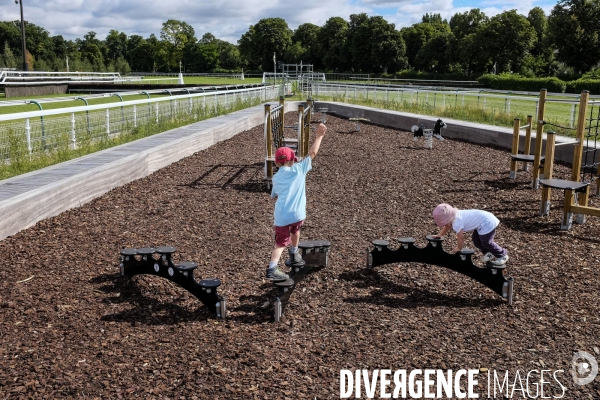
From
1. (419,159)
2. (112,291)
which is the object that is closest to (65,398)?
(112,291)

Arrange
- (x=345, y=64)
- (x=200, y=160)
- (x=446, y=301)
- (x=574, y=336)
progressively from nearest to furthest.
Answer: (x=574, y=336) → (x=446, y=301) → (x=200, y=160) → (x=345, y=64)

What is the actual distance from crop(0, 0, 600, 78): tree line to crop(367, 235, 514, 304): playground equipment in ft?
184

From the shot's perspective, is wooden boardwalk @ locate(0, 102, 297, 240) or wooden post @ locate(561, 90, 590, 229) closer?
wooden boardwalk @ locate(0, 102, 297, 240)

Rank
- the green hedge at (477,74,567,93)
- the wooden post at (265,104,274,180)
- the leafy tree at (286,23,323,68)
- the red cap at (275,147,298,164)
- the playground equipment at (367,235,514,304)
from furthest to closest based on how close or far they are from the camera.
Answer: the leafy tree at (286,23,323,68) → the green hedge at (477,74,567,93) → the wooden post at (265,104,274,180) → the red cap at (275,147,298,164) → the playground equipment at (367,235,514,304)

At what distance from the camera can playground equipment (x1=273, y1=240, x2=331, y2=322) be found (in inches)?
190

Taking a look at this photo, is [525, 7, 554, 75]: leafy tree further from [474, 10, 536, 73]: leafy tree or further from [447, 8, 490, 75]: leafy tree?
[447, 8, 490, 75]: leafy tree

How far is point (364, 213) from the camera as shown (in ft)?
26.8

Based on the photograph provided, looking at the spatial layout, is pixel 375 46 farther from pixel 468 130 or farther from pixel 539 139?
pixel 539 139

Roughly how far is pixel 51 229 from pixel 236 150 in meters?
7.35

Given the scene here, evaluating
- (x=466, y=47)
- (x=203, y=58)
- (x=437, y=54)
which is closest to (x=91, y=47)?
(x=203, y=58)

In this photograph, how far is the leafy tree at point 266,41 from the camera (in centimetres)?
11988

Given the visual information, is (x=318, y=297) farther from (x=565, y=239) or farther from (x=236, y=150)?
(x=236, y=150)

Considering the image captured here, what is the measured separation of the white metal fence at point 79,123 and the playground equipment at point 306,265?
217 inches

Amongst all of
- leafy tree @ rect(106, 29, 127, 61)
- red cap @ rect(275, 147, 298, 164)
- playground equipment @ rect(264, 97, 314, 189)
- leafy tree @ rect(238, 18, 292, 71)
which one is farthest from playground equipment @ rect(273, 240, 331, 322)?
leafy tree @ rect(106, 29, 127, 61)
